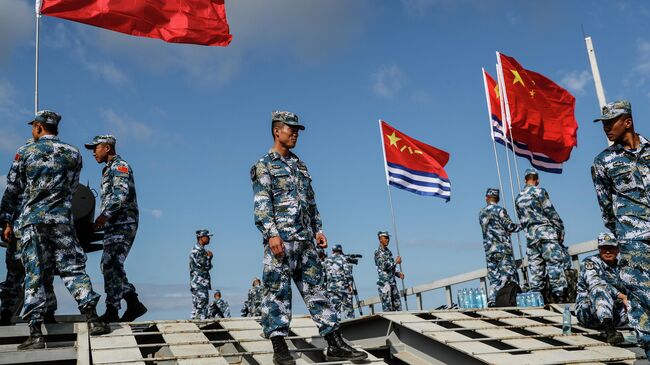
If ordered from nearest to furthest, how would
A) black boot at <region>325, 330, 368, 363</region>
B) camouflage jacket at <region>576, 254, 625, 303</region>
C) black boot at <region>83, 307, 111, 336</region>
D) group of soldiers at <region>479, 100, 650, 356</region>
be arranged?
group of soldiers at <region>479, 100, 650, 356</region> → black boot at <region>325, 330, 368, 363</region> → black boot at <region>83, 307, 111, 336</region> → camouflage jacket at <region>576, 254, 625, 303</region>

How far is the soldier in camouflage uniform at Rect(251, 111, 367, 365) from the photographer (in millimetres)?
5039

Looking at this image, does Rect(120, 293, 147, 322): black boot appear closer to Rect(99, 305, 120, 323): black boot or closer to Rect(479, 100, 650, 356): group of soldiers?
Rect(99, 305, 120, 323): black boot

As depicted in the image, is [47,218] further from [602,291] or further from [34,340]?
[602,291]

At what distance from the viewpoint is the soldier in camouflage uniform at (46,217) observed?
5.54m

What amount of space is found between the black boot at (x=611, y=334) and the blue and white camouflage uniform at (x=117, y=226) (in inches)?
219

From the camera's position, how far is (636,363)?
5406 mm

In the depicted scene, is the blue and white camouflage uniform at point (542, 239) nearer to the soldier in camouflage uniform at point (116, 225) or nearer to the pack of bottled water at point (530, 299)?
the pack of bottled water at point (530, 299)

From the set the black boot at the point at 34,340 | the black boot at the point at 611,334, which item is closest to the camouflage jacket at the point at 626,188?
the black boot at the point at 611,334

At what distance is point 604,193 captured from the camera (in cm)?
493

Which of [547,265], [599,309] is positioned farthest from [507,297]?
[599,309]

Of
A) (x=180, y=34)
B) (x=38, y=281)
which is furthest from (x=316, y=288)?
(x=180, y=34)

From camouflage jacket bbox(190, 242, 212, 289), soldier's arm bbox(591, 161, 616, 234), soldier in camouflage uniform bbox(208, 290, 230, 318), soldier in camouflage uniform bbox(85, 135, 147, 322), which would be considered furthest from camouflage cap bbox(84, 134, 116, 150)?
soldier in camouflage uniform bbox(208, 290, 230, 318)

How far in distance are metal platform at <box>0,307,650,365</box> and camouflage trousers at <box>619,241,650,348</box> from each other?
101 cm

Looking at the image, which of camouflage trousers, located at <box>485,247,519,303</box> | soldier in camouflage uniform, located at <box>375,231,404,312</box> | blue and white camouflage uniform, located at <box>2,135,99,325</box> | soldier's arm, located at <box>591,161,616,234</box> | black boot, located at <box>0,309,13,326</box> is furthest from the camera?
soldier in camouflage uniform, located at <box>375,231,404,312</box>
